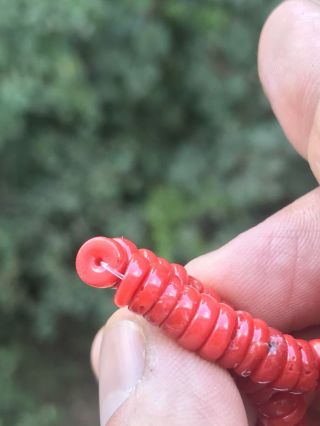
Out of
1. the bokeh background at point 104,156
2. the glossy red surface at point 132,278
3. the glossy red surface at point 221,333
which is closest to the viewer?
the glossy red surface at point 132,278

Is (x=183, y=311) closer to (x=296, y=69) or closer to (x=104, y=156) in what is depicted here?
(x=296, y=69)

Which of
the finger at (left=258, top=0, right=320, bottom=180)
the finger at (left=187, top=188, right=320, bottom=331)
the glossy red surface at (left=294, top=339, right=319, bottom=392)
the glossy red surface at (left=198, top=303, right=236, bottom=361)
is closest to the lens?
the glossy red surface at (left=198, top=303, right=236, bottom=361)

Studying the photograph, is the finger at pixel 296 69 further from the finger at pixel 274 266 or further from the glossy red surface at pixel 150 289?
the glossy red surface at pixel 150 289

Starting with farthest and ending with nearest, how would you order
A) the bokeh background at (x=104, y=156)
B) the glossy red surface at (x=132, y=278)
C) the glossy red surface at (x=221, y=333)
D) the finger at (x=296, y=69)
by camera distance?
1. the bokeh background at (x=104, y=156)
2. the finger at (x=296, y=69)
3. the glossy red surface at (x=221, y=333)
4. the glossy red surface at (x=132, y=278)

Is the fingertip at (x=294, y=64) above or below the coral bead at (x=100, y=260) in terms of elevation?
above

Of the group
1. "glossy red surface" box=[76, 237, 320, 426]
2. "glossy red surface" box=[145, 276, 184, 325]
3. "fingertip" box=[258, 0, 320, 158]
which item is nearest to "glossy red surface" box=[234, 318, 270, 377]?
"glossy red surface" box=[76, 237, 320, 426]

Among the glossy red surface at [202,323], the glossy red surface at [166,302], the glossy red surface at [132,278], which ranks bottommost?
the glossy red surface at [202,323]

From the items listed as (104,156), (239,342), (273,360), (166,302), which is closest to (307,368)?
(273,360)

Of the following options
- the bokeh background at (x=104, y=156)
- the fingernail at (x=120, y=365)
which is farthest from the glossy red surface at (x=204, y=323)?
the bokeh background at (x=104, y=156)

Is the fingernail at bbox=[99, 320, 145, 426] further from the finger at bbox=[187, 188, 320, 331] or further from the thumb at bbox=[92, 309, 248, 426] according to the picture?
the finger at bbox=[187, 188, 320, 331]
